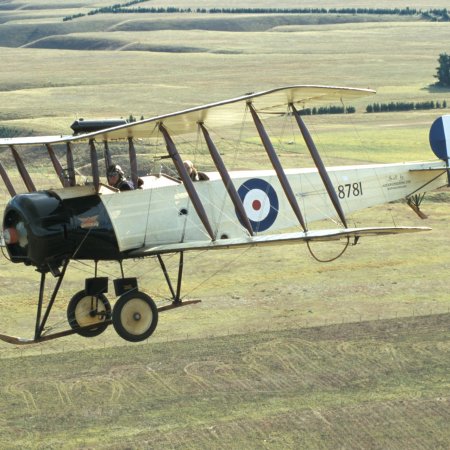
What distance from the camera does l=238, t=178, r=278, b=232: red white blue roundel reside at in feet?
98.0

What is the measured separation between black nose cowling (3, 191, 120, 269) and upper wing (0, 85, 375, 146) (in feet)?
5.16

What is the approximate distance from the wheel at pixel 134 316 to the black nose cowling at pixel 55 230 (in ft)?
3.35

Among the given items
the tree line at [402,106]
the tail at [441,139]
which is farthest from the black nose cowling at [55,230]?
the tree line at [402,106]

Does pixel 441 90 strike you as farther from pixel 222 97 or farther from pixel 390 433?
pixel 390 433

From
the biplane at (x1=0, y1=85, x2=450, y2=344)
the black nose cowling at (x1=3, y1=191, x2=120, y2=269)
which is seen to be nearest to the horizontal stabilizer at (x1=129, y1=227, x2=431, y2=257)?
the biplane at (x1=0, y1=85, x2=450, y2=344)

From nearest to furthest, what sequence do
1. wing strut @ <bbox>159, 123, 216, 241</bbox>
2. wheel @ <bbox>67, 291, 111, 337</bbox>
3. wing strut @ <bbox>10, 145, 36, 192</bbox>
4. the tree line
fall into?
wing strut @ <bbox>159, 123, 216, 241</bbox> → wheel @ <bbox>67, 291, 111, 337</bbox> → wing strut @ <bbox>10, 145, 36, 192</bbox> → the tree line

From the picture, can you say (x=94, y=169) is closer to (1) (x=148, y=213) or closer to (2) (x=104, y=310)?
(1) (x=148, y=213)

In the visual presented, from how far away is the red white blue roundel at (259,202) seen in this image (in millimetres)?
29875

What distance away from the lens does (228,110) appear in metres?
28.2

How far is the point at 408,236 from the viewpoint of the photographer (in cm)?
5988

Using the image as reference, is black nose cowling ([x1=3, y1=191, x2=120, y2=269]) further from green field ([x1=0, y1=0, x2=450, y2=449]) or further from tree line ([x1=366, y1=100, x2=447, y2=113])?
tree line ([x1=366, y1=100, x2=447, y2=113])

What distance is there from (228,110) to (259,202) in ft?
9.49

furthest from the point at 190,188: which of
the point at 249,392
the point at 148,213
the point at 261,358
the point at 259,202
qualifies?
the point at 261,358

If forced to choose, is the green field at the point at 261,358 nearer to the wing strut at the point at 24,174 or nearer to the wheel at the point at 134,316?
the wing strut at the point at 24,174
